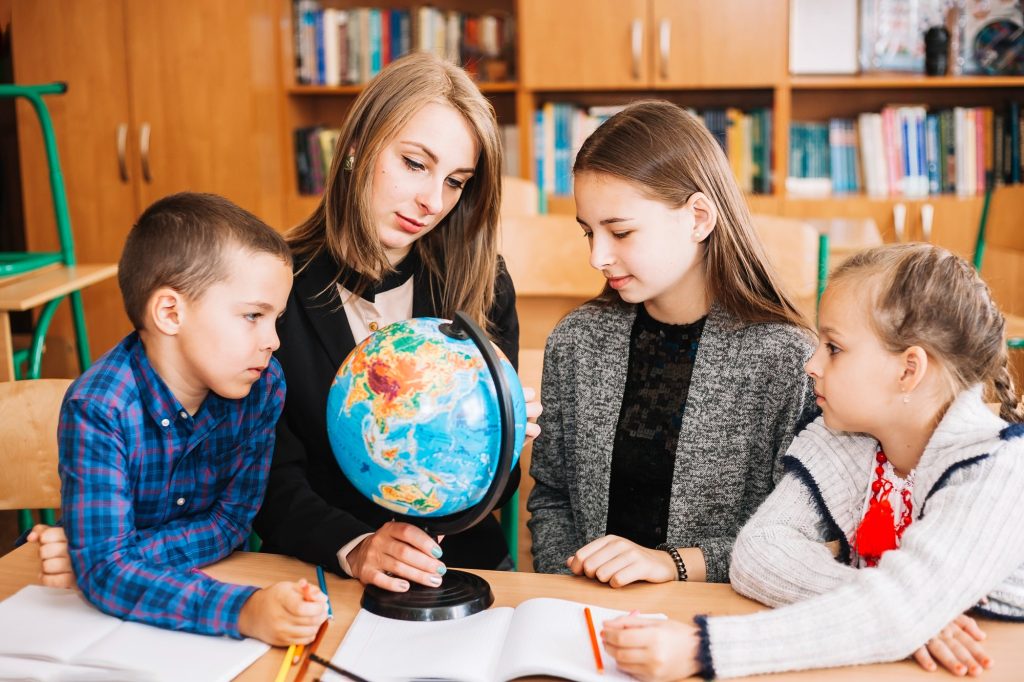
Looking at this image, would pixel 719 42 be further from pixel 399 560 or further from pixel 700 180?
pixel 399 560

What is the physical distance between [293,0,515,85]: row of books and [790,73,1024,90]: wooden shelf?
134cm

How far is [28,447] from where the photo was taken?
1822 mm

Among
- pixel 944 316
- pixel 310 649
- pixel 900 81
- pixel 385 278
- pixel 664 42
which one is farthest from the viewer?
pixel 664 42

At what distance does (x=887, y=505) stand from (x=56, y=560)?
3.60ft

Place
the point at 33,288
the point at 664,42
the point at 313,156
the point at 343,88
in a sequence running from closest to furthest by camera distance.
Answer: the point at 33,288, the point at 664,42, the point at 343,88, the point at 313,156

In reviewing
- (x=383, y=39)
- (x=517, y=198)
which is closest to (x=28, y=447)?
(x=517, y=198)

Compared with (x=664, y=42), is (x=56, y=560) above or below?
below

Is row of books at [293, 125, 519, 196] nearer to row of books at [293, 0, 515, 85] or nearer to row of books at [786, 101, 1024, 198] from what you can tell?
row of books at [293, 0, 515, 85]

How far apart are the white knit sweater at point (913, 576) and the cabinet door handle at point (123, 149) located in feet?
13.4

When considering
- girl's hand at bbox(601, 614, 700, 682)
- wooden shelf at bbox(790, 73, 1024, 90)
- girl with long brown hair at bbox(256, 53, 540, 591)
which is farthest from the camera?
wooden shelf at bbox(790, 73, 1024, 90)

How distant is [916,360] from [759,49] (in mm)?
3384

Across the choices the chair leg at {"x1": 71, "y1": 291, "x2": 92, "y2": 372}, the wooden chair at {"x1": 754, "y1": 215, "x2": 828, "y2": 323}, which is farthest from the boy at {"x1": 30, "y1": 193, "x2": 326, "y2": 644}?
the chair leg at {"x1": 71, "y1": 291, "x2": 92, "y2": 372}

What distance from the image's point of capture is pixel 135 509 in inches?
56.8

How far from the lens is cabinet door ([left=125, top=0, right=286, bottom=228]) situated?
4598 millimetres
